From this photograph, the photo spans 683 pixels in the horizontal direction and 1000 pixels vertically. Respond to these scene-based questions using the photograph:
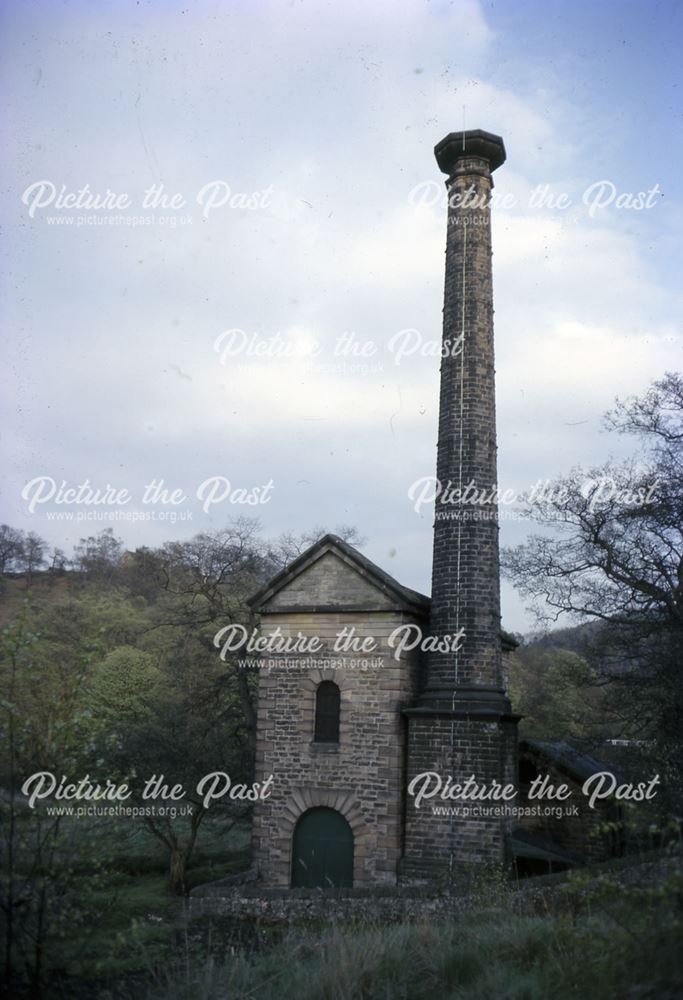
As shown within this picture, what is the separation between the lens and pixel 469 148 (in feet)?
61.9

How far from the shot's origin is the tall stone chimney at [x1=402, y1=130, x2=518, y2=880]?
15.6m

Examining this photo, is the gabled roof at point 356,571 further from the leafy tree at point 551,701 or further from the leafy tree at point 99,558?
the leafy tree at point 99,558

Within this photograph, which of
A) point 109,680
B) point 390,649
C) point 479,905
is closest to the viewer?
point 479,905

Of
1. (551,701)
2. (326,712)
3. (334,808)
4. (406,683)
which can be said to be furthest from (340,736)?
(551,701)

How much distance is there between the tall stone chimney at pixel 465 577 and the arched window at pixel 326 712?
5.82 ft

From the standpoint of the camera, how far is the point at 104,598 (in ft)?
146

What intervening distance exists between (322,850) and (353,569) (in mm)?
5671

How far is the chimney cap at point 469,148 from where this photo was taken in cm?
1877

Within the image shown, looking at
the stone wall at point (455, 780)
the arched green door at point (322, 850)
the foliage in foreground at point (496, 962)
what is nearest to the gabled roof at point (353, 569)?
the stone wall at point (455, 780)

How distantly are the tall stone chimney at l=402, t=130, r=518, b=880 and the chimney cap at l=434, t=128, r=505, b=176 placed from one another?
0.02m

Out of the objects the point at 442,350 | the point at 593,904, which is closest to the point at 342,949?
the point at 593,904

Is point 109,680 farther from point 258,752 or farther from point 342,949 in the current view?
point 342,949

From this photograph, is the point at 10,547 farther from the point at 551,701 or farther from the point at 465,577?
the point at 465,577

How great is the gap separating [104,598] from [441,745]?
105 ft
